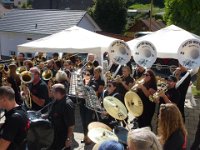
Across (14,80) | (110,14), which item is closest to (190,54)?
(14,80)

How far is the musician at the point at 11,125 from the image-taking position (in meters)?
4.32

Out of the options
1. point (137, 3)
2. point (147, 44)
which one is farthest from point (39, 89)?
point (137, 3)

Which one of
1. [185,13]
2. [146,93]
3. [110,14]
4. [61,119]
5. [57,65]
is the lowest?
[110,14]

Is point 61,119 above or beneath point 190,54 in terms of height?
beneath

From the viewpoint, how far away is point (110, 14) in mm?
39344

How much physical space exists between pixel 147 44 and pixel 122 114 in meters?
3.23

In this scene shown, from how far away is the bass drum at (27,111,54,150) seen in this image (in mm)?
5535

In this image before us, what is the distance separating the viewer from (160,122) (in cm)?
452

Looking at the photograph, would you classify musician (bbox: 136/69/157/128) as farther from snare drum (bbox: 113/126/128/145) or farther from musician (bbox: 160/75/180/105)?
snare drum (bbox: 113/126/128/145)

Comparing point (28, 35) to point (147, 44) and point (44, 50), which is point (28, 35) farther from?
point (147, 44)

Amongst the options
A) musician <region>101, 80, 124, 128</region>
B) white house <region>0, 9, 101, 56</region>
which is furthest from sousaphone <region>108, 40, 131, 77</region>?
white house <region>0, 9, 101, 56</region>

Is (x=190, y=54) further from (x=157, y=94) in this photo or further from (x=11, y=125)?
(x=11, y=125)

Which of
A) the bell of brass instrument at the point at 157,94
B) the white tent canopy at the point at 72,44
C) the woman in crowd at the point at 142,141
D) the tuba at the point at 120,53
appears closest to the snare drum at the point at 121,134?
the bell of brass instrument at the point at 157,94

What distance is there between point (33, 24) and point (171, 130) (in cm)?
3189
